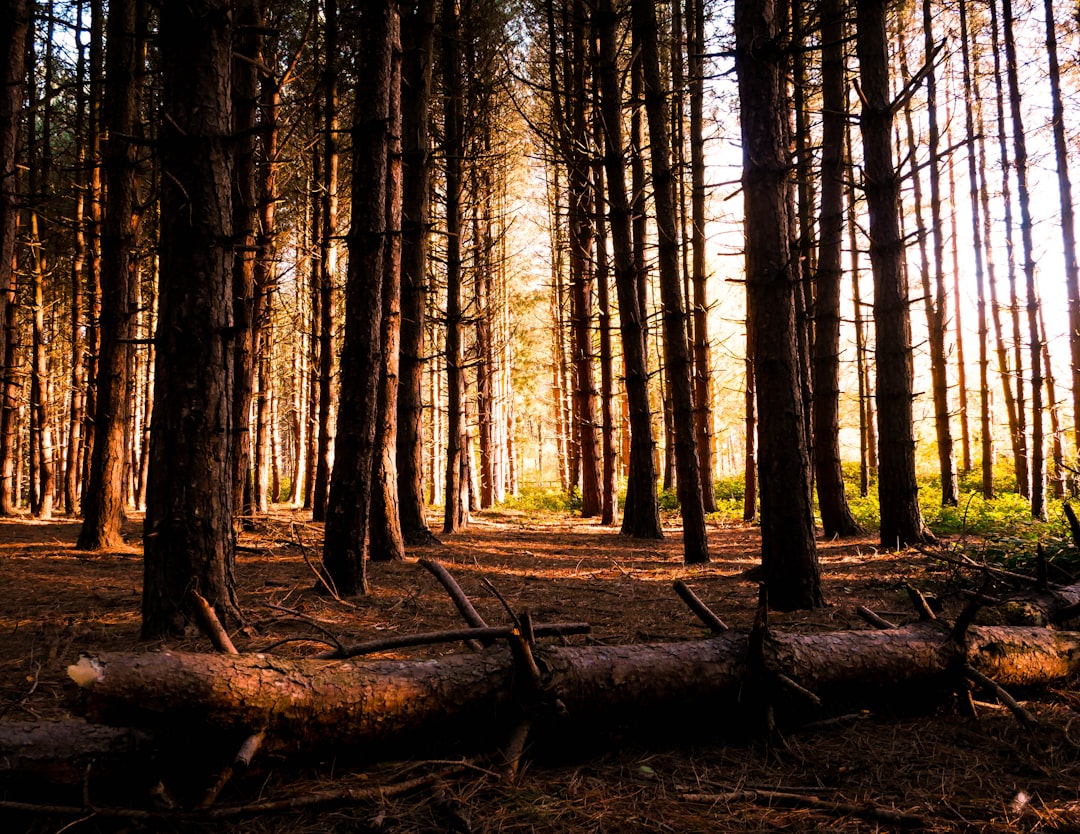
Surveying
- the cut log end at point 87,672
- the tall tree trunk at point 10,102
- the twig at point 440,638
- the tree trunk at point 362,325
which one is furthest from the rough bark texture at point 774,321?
the tall tree trunk at point 10,102

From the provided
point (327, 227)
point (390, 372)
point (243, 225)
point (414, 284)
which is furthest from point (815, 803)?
point (327, 227)

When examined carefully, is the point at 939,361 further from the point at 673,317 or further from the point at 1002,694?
the point at 1002,694

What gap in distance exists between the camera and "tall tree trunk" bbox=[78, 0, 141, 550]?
8.52 m

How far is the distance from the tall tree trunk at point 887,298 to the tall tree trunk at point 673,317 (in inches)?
96.2

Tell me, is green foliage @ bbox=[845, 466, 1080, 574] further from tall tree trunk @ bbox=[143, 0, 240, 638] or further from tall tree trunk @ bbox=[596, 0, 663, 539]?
tall tree trunk @ bbox=[143, 0, 240, 638]

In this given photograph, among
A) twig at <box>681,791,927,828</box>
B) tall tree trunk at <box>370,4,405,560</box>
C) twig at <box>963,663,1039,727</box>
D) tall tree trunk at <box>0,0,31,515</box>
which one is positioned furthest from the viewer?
tall tree trunk at <box>0,0,31,515</box>

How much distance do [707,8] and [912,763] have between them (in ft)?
49.7

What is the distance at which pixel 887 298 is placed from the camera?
8.70 meters

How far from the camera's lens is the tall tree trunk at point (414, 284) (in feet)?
32.5

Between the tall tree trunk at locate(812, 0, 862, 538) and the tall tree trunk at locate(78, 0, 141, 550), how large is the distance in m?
9.54

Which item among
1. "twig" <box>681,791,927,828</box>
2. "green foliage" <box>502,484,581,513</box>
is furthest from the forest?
"green foliage" <box>502,484,581,513</box>

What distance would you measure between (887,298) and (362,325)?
6.61m

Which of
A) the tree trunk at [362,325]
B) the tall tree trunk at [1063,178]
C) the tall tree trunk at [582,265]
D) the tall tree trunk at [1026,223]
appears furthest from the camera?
the tall tree trunk at [582,265]

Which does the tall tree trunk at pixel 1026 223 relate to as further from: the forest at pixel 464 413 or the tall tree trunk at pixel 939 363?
the tall tree trunk at pixel 939 363
